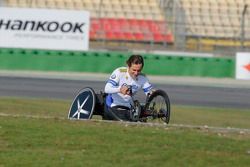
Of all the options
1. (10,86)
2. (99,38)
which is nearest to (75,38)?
(99,38)

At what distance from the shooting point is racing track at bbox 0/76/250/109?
20.9m

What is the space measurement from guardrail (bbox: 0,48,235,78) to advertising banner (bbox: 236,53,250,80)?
14.3 inches

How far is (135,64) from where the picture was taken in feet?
35.0

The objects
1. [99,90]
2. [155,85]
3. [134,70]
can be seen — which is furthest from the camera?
[155,85]

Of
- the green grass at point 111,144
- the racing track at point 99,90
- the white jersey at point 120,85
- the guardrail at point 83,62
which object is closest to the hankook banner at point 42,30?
the guardrail at point 83,62

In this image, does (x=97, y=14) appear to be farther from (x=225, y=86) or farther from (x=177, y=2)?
(x=225, y=86)

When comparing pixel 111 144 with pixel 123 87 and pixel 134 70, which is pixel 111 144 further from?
pixel 134 70

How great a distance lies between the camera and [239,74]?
3058 centimetres

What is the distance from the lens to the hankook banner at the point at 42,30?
31.4 metres

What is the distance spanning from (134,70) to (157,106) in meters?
0.56

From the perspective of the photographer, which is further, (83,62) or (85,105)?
(83,62)

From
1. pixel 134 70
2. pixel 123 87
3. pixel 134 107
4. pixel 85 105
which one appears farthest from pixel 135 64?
pixel 85 105

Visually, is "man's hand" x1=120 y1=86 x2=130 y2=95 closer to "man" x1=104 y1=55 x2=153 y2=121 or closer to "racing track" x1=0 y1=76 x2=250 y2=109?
"man" x1=104 y1=55 x2=153 y2=121

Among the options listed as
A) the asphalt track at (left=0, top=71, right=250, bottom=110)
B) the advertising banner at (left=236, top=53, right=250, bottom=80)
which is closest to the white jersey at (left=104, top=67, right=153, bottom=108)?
the asphalt track at (left=0, top=71, right=250, bottom=110)
